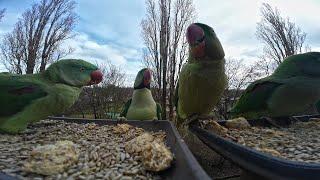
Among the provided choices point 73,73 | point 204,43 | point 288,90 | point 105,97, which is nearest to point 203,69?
point 204,43

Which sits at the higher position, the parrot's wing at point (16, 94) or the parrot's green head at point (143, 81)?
the parrot's green head at point (143, 81)

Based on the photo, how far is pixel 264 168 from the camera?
1.67 m

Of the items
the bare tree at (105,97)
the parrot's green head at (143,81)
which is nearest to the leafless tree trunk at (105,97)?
the bare tree at (105,97)

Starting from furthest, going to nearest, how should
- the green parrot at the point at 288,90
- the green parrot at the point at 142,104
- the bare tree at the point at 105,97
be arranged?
the bare tree at the point at 105,97
the green parrot at the point at 142,104
the green parrot at the point at 288,90

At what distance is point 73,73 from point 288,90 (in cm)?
202

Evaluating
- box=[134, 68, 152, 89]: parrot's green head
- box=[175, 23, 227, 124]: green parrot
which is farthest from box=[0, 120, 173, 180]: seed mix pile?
box=[134, 68, 152, 89]: parrot's green head

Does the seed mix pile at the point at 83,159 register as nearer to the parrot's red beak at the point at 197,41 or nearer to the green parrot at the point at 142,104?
the parrot's red beak at the point at 197,41

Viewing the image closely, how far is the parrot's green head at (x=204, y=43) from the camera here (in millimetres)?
2791

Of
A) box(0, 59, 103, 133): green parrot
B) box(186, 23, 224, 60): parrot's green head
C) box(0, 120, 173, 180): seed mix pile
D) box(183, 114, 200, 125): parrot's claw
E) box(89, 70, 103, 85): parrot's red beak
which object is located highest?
box(186, 23, 224, 60): parrot's green head

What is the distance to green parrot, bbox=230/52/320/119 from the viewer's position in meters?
3.02

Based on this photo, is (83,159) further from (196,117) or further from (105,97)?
(105,97)

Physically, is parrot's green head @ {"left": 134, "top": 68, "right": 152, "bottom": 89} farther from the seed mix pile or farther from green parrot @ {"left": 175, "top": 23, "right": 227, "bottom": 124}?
the seed mix pile

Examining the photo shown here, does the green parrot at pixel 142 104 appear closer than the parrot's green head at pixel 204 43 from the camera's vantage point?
No

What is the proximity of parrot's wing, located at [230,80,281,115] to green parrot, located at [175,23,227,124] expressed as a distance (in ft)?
1.78
